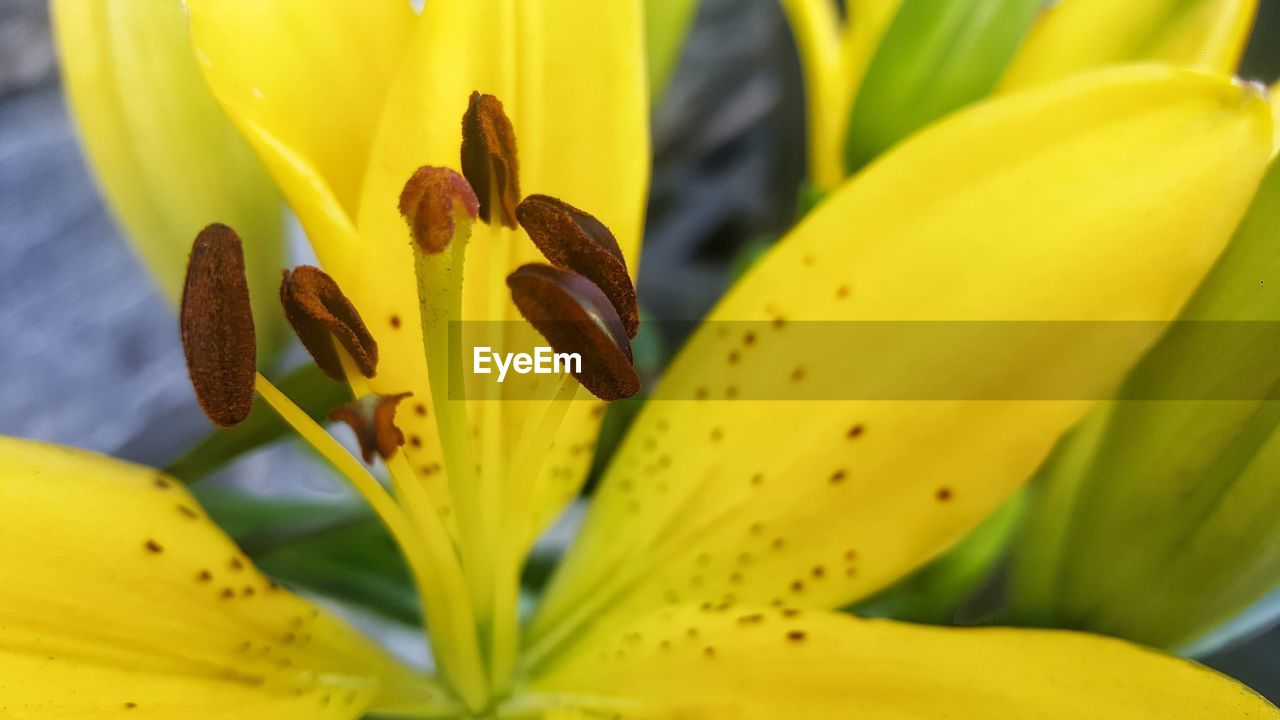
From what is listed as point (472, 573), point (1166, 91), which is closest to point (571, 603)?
point (472, 573)

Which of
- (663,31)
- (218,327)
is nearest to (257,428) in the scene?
(218,327)

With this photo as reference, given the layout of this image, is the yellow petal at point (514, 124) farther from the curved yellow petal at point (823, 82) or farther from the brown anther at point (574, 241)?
the curved yellow petal at point (823, 82)

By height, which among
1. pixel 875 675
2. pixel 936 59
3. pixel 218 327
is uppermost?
pixel 936 59

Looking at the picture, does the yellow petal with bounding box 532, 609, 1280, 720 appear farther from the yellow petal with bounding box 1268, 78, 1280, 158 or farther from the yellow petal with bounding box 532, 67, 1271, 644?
the yellow petal with bounding box 1268, 78, 1280, 158

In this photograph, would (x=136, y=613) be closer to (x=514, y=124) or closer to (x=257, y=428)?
(x=257, y=428)

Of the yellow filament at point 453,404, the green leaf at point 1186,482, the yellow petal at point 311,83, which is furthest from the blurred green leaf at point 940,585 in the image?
the yellow petal at point 311,83

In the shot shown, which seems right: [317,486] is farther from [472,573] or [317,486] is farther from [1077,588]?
[1077,588]

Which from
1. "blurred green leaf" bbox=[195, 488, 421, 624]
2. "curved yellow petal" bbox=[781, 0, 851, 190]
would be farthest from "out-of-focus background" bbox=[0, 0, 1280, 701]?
"curved yellow petal" bbox=[781, 0, 851, 190]

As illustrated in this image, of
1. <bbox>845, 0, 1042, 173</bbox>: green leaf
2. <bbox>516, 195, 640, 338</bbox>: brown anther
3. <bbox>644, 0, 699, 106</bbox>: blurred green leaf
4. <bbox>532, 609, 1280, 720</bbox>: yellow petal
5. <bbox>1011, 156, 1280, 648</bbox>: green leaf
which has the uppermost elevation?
<bbox>644, 0, 699, 106</bbox>: blurred green leaf
